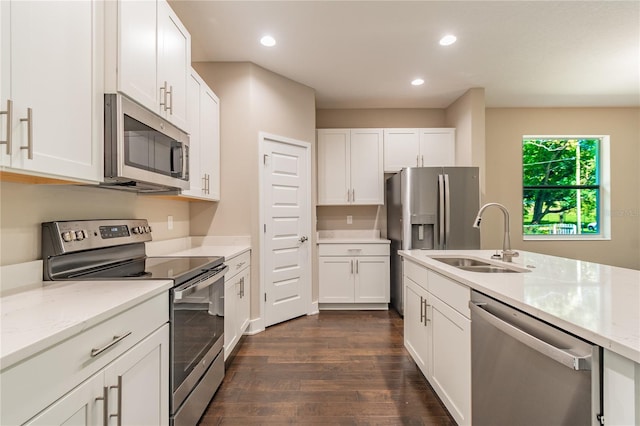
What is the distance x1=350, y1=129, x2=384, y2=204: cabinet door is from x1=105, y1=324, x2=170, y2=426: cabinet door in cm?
334

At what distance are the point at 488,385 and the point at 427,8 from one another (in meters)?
2.64

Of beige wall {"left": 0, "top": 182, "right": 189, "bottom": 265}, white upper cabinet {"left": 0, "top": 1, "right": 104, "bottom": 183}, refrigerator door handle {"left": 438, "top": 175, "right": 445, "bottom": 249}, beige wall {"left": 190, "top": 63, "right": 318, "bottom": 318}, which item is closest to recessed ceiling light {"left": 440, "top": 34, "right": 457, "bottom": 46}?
refrigerator door handle {"left": 438, "top": 175, "right": 445, "bottom": 249}

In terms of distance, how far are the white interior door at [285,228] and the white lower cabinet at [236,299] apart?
290 millimetres

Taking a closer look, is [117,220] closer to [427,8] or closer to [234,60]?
[234,60]

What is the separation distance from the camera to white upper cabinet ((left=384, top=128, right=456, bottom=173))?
434 cm

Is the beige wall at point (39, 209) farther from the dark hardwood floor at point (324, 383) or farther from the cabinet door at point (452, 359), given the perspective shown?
the cabinet door at point (452, 359)

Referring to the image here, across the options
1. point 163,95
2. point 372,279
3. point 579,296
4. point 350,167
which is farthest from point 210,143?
point 579,296

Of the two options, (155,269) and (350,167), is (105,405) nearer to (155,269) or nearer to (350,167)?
(155,269)

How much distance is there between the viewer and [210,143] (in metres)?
2.99

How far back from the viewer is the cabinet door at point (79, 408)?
76 centimetres

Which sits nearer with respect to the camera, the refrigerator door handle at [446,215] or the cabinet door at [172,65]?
the cabinet door at [172,65]

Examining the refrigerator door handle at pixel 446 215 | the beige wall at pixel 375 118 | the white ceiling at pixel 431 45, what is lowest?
the refrigerator door handle at pixel 446 215

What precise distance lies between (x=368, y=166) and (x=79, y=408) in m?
3.94

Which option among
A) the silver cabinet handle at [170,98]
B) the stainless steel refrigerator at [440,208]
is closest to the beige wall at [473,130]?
the stainless steel refrigerator at [440,208]
